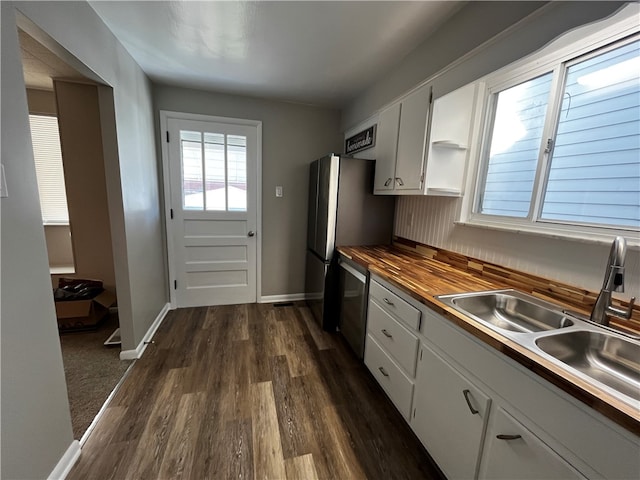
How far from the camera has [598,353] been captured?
1.04m

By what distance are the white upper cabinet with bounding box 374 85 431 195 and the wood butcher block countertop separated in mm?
552

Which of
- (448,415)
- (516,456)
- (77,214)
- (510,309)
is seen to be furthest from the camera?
(77,214)

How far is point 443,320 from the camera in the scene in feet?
4.02

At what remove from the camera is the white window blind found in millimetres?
2924

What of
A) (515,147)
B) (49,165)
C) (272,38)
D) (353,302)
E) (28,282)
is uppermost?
(272,38)

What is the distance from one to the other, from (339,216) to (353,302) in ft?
2.66

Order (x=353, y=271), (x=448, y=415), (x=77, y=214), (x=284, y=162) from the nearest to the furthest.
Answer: (x=448, y=415) < (x=353, y=271) < (x=77, y=214) < (x=284, y=162)

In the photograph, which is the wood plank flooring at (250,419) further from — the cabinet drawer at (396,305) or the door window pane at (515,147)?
the door window pane at (515,147)

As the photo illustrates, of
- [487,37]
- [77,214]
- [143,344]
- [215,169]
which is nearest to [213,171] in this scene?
[215,169]

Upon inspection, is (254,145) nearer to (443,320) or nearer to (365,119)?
(365,119)

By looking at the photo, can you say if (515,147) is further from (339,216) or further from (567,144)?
(339,216)

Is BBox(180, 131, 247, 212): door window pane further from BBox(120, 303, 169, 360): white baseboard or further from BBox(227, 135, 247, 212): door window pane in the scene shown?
BBox(120, 303, 169, 360): white baseboard

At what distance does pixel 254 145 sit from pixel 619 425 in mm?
3195

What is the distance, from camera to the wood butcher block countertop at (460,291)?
0.66 metres
